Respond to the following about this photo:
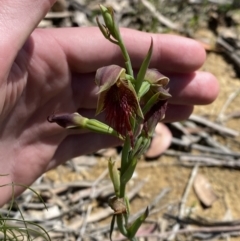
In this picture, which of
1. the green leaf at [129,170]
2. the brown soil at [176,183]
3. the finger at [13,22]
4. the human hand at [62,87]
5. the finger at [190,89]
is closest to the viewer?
the green leaf at [129,170]

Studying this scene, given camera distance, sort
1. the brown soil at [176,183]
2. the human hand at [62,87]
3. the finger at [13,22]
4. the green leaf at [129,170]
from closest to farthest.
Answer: the green leaf at [129,170]
the finger at [13,22]
the human hand at [62,87]
the brown soil at [176,183]

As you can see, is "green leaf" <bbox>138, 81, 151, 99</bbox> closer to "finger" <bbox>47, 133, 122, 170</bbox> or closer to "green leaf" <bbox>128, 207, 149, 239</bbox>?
"green leaf" <bbox>128, 207, 149, 239</bbox>

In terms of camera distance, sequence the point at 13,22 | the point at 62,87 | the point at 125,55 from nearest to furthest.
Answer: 1. the point at 125,55
2. the point at 13,22
3. the point at 62,87

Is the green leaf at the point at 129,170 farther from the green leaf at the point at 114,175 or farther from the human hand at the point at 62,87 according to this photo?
the human hand at the point at 62,87

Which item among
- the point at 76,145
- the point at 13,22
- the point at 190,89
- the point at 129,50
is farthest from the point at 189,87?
the point at 13,22

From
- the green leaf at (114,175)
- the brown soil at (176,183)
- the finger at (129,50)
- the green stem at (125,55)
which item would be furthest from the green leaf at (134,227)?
the brown soil at (176,183)

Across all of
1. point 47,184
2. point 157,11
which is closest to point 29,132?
point 47,184

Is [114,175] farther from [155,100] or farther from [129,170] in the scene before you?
[155,100]

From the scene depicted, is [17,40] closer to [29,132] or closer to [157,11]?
[29,132]
